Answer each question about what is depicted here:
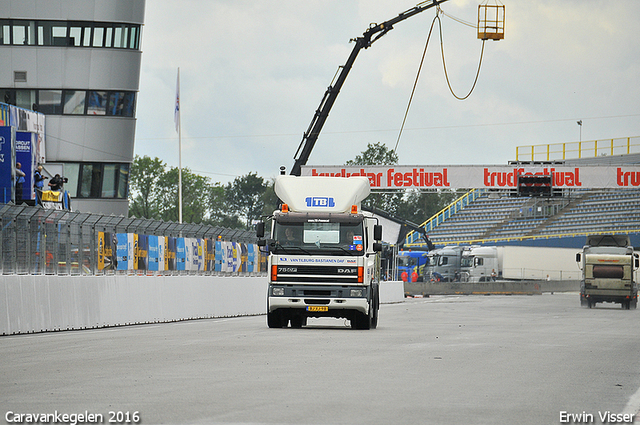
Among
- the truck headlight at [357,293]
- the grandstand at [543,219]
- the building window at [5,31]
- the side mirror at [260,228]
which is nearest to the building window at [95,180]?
the building window at [5,31]

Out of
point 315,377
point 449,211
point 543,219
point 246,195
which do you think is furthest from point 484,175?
point 246,195

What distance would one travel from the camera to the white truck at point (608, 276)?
137 feet

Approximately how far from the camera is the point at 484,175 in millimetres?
53750

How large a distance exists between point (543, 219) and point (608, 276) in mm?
42172

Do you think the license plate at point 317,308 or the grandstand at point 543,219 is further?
the grandstand at point 543,219

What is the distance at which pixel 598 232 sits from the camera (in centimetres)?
7675

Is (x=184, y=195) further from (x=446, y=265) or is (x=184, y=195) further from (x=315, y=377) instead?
(x=315, y=377)

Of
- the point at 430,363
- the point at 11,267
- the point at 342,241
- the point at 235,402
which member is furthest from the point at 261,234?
the point at 235,402

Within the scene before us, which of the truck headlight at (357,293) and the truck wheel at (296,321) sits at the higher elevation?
the truck headlight at (357,293)

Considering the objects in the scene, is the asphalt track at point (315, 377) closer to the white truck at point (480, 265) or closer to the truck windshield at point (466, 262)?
the white truck at point (480, 265)

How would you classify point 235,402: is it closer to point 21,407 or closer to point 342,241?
point 21,407

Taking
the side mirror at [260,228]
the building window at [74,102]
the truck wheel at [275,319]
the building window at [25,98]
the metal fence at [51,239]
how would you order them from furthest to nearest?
1. the building window at [74,102]
2. the building window at [25,98]
3. the truck wheel at [275,319]
4. the side mirror at [260,228]
5. the metal fence at [51,239]

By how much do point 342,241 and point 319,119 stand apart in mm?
24663

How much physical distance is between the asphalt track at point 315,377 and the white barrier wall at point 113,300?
71 cm
